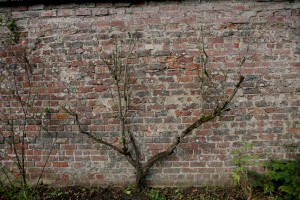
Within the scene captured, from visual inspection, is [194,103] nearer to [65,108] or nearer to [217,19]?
[217,19]

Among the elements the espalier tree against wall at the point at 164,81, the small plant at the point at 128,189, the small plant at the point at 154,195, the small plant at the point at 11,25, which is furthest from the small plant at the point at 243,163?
the small plant at the point at 11,25

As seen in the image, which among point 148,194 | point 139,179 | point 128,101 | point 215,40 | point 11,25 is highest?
point 11,25

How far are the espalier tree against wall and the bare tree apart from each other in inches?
1.5

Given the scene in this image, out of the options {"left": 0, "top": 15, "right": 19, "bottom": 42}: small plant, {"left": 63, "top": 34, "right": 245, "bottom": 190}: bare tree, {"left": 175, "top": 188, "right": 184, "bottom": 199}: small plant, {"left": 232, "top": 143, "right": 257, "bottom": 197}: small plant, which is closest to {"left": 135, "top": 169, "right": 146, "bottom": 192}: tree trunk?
{"left": 63, "top": 34, "right": 245, "bottom": 190}: bare tree

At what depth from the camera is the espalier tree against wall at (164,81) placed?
10.8 ft

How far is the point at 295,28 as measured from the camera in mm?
3268

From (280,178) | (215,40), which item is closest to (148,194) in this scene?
(280,178)

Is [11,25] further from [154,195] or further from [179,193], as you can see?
[179,193]

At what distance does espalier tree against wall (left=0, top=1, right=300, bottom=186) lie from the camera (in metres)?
3.30

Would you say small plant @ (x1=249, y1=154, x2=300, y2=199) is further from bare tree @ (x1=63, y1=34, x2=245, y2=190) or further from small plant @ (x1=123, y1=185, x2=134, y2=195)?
small plant @ (x1=123, y1=185, x2=134, y2=195)

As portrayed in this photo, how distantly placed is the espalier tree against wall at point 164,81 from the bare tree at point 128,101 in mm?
37

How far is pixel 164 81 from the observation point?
3412 millimetres

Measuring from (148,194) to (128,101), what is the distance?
1.23m

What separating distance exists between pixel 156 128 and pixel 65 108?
1204mm
